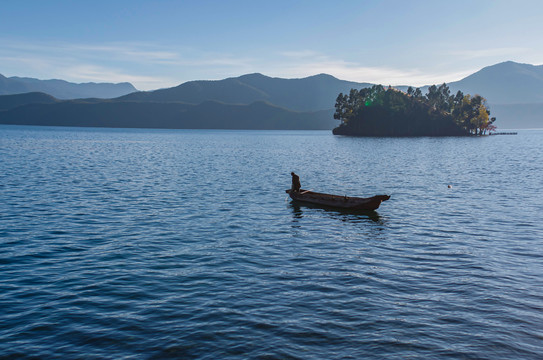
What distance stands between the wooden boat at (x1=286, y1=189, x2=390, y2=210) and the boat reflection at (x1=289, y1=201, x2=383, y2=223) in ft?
1.14

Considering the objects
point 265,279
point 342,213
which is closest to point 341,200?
point 342,213

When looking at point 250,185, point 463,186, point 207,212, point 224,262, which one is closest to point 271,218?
point 207,212

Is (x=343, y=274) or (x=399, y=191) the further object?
(x=399, y=191)

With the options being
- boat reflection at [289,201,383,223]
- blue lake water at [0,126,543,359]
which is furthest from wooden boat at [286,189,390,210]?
blue lake water at [0,126,543,359]

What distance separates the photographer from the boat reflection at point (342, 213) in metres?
31.8

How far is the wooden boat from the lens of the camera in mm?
32891

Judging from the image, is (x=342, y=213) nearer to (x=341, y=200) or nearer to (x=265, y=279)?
(x=341, y=200)

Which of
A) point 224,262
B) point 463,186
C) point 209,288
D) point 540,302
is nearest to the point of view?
point 540,302

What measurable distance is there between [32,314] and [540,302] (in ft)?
60.7

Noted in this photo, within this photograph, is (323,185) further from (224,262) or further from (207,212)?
(224,262)

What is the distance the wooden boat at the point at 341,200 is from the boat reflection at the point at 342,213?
35cm

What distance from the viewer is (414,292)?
16438 mm

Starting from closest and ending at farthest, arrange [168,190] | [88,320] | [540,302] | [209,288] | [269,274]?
1. [88,320]
2. [540,302]
3. [209,288]
4. [269,274]
5. [168,190]

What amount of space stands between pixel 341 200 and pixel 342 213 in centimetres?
112
